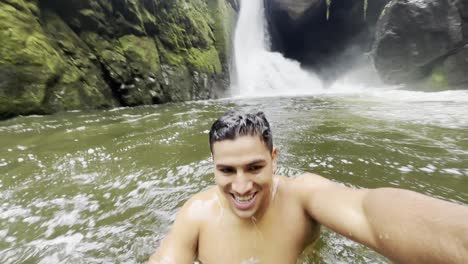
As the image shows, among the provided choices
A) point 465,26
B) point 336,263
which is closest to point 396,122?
point 336,263

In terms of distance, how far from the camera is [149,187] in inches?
104

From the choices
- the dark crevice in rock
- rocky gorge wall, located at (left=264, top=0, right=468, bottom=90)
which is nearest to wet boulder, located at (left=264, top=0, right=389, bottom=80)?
rocky gorge wall, located at (left=264, top=0, right=468, bottom=90)

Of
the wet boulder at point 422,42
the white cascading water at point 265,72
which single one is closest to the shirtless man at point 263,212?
the wet boulder at point 422,42

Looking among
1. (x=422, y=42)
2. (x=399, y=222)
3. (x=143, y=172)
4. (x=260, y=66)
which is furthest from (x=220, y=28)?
(x=399, y=222)

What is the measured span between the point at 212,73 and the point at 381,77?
939cm

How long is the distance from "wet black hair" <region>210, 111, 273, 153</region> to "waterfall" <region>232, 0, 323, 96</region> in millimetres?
14197

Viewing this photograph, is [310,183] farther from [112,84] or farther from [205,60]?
[205,60]

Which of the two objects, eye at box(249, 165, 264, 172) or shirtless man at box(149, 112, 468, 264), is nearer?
shirtless man at box(149, 112, 468, 264)

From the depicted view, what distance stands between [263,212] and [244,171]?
0.30 meters

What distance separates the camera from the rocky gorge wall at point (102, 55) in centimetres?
614

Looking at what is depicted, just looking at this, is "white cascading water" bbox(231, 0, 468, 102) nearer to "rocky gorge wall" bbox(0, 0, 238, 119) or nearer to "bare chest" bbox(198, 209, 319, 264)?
"rocky gorge wall" bbox(0, 0, 238, 119)

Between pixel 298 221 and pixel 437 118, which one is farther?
pixel 437 118

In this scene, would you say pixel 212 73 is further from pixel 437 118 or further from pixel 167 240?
pixel 167 240

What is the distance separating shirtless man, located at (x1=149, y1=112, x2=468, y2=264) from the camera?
97cm
